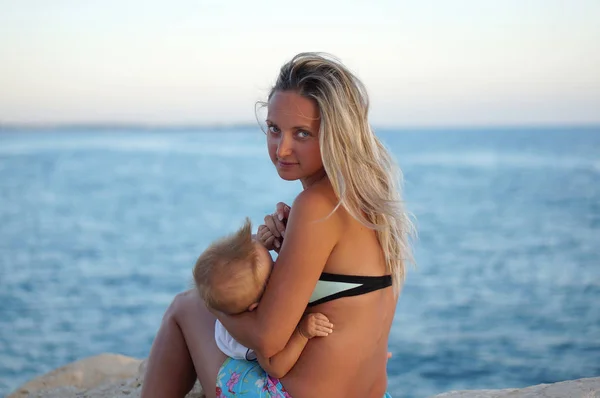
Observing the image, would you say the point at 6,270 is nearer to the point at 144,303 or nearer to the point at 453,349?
the point at 144,303

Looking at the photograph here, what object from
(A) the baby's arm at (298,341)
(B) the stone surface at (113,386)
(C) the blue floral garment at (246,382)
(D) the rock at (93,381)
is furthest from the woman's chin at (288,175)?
(D) the rock at (93,381)

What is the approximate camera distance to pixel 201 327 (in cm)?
274

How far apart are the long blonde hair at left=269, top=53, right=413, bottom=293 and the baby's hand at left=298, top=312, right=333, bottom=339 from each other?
0.34m

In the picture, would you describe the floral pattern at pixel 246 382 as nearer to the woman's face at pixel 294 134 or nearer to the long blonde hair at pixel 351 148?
the long blonde hair at pixel 351 148

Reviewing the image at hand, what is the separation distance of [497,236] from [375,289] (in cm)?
1294

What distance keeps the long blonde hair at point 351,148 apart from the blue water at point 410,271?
175 inches

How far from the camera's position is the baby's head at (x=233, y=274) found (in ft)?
7.97

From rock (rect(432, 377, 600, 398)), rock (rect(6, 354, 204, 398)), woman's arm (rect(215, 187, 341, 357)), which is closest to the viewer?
woman's arm (rect(215, 187, 341, 357))

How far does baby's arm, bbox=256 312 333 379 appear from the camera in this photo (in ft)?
8.13

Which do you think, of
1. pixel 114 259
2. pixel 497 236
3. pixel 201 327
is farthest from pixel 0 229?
pixel 201 327

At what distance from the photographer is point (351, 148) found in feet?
8.52

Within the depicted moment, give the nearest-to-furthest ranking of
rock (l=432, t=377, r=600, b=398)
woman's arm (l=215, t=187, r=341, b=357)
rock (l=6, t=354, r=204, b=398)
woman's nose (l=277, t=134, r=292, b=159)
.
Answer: woman's arm (l=215, t=187, r=341, b=357) → woman's nose (l=277, t=134, r=292, b=159) → rock (l=432, t=377, r=600, b=398) → rock (l=6, t=354, r=204, b=398)

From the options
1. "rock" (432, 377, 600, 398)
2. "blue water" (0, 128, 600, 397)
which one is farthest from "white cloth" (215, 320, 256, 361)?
"blue water" (0, 128, 600, 397)

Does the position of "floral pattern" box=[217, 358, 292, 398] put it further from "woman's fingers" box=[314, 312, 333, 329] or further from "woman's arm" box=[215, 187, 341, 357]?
"woman's fingers" box=[314, 312, 333, 329]
